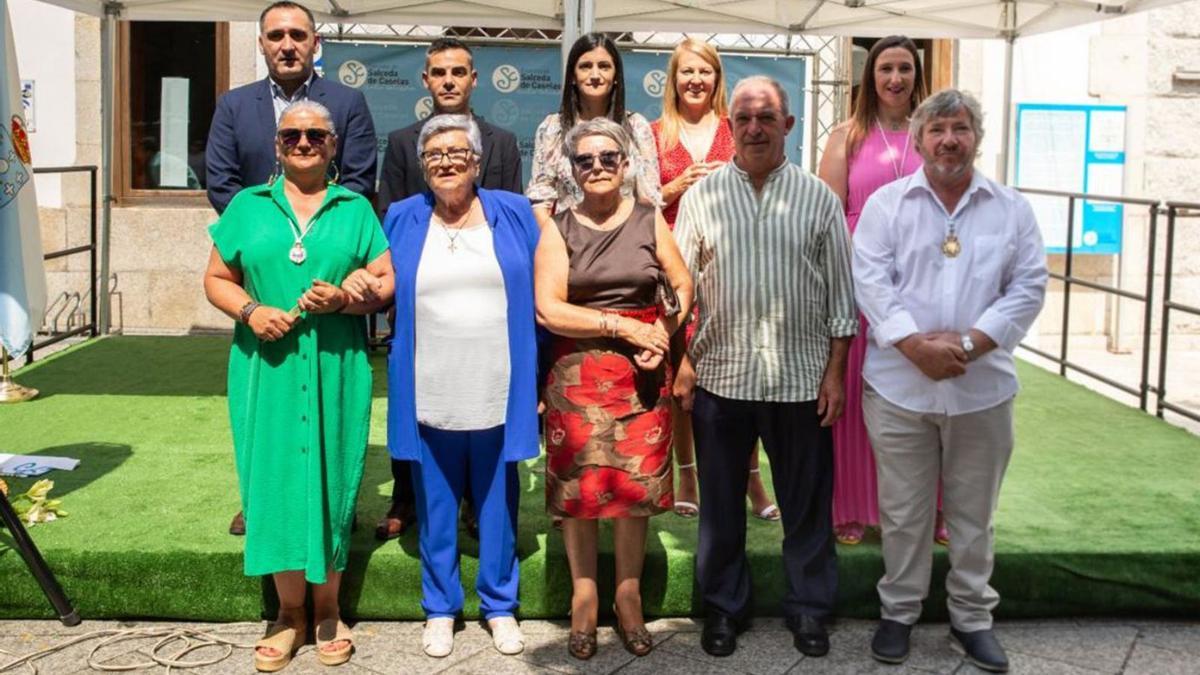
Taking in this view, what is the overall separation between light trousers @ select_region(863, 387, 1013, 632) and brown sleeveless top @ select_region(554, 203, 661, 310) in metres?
0.85

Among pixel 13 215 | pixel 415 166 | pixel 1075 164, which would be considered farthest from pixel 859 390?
pixel 1075 164

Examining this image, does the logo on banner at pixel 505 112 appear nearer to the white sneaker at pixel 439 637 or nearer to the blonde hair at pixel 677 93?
the blonde hair at pixel 677 93

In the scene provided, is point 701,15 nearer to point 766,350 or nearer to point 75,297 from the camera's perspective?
point 766,350

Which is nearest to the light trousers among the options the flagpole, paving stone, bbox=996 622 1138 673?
paving stone, bbox=996 622 1138 673

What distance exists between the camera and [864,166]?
171 inches

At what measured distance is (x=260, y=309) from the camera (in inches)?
146

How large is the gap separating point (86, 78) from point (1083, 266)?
8.46 meters

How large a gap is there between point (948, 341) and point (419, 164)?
6.46 feet

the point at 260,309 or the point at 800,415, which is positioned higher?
the point at 260,309

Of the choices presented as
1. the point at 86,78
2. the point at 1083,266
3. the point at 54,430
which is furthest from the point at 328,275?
the point at 1083,266

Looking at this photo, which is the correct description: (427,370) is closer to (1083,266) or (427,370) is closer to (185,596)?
(185,596)

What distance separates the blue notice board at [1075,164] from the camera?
10.1 m

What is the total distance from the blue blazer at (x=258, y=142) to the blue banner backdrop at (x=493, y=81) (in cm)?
437

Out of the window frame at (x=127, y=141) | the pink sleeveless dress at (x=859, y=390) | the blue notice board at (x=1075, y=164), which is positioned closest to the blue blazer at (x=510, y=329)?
the pink sleeveless dress at (x=859, y=390)
